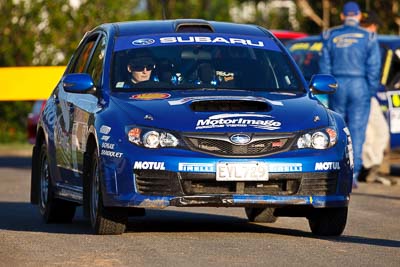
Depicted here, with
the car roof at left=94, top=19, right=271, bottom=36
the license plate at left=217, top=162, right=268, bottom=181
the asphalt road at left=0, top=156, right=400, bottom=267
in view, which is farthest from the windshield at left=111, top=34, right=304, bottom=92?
the license plate at left=217, top=162, right=268, bottom=181

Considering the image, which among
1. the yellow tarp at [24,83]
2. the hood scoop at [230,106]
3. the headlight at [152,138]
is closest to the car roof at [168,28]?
the hood scoop at [230,106]

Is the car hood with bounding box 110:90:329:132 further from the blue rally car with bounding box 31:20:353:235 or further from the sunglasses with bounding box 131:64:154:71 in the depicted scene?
the sunglasses with bounding box 131:64:154:71

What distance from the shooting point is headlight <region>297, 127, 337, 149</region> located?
31.8 feet

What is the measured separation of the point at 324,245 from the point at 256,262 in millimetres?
1161

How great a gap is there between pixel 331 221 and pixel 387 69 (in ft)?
25.1

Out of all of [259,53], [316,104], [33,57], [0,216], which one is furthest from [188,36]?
[33,57]

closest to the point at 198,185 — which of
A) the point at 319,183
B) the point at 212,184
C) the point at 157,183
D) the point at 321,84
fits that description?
the point at 212,184

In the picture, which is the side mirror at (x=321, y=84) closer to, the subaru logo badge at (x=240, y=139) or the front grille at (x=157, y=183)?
the subaru logo badge at (x=240, y=139)

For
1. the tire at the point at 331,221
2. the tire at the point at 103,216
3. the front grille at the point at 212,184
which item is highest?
the front grille at the point at 212,184

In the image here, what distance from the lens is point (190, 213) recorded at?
12.3m

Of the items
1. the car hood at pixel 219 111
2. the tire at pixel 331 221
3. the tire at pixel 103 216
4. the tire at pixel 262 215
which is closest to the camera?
the car hood at pixel 219 111

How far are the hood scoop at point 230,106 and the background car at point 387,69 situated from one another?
6.71m

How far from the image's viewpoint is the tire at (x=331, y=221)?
33.1 ft

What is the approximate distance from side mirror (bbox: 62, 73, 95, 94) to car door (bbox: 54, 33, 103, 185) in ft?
0.30
